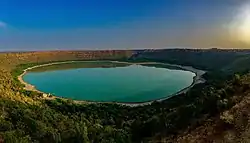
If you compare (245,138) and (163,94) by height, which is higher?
(245,138)

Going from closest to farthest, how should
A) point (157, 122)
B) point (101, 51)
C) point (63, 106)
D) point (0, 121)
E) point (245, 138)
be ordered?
point (245, 138)
point (157, 122)
point (0, 121)
point (63, 106)
point (101, 51)

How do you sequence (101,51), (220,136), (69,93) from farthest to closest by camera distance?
(101,51) → (69,93) → (220,136)

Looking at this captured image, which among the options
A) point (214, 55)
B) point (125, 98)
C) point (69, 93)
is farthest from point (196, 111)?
point (214, 55)

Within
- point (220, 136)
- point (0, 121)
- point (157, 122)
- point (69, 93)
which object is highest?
point (220, 136)

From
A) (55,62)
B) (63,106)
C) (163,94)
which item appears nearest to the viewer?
(63,106)

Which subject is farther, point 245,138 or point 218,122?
point 218,122

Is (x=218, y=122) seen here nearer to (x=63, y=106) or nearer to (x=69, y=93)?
(x=63, y=106)

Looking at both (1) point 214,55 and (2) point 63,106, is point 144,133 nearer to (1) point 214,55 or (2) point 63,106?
(2) point 63,106

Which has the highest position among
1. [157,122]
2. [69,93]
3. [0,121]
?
[157,122]

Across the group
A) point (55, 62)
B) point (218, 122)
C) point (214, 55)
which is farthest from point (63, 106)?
point (55, 62)
